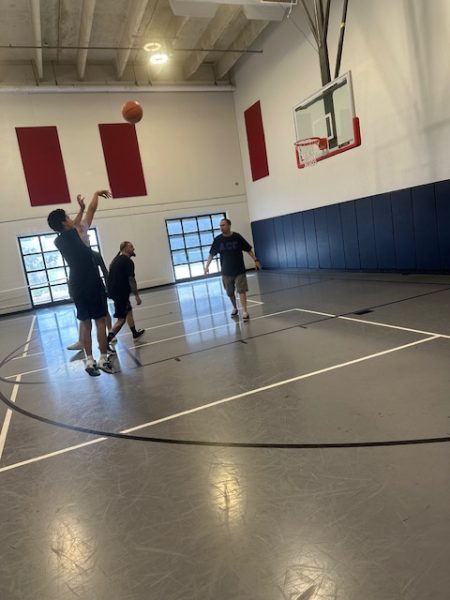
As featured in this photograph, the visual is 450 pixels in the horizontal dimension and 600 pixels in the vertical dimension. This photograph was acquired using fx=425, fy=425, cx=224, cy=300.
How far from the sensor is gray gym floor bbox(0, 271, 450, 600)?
1.73 m

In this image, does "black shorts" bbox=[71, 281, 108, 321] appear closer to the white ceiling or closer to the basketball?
the basketball

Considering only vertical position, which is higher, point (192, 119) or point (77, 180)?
point (192, 119)

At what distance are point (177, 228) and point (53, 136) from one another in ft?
16.3

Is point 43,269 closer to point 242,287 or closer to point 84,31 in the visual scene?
point 84,31

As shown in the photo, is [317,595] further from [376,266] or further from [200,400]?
[376,266]

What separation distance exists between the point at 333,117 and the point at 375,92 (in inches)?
54.7

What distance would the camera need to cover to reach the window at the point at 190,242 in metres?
15.6

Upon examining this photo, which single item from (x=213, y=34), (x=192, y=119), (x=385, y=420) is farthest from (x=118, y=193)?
(x=385, y=420)

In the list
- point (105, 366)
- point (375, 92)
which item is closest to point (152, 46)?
point (375, 92)

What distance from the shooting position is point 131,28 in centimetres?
1090

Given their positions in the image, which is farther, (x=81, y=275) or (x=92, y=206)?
(x=92, y=206)

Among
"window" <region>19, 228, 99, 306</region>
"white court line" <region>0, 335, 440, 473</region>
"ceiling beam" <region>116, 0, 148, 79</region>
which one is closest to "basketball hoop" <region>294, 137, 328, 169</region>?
"ceiling beam" <region>116, 0, 148, 79</region>

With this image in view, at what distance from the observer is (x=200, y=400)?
368cm

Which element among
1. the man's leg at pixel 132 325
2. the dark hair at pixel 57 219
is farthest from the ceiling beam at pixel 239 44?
the dark hair at pixel 57 219
